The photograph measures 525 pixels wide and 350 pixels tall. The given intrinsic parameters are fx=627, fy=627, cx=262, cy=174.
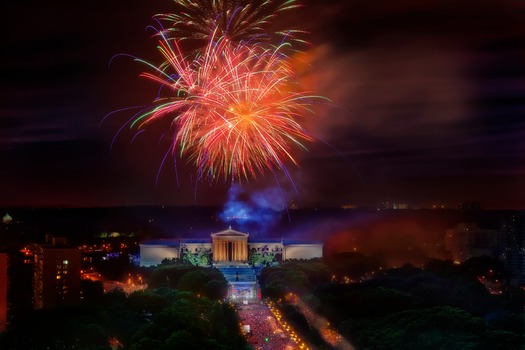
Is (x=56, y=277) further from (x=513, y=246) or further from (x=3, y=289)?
(x=513, y=246)

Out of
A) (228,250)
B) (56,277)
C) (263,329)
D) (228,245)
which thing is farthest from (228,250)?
(263,329)

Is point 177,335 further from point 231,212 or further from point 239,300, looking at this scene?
point 231,212

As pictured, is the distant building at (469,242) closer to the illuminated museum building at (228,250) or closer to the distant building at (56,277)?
the illuminated museum building at (228,250)

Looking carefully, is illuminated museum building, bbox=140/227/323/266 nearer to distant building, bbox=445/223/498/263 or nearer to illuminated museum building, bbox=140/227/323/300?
illuminated museum building, bbox=140/227/323/300

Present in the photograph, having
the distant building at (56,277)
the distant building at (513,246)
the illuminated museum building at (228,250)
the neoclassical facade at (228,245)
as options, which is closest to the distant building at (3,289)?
the distant building at (56,277)

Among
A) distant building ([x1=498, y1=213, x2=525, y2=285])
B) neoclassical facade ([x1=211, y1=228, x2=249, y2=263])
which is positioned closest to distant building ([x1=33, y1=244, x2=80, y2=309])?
neoclassical facade ([x1=211, y1=228, x2=249, y2=263])

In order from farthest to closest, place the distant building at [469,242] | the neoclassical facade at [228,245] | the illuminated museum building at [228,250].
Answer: the distant building at [469,242]
the neoclassical facade at [228,245]
the illuminated museum building at [228,250]

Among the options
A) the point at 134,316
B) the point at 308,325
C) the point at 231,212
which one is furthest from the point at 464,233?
the point at 134,316
